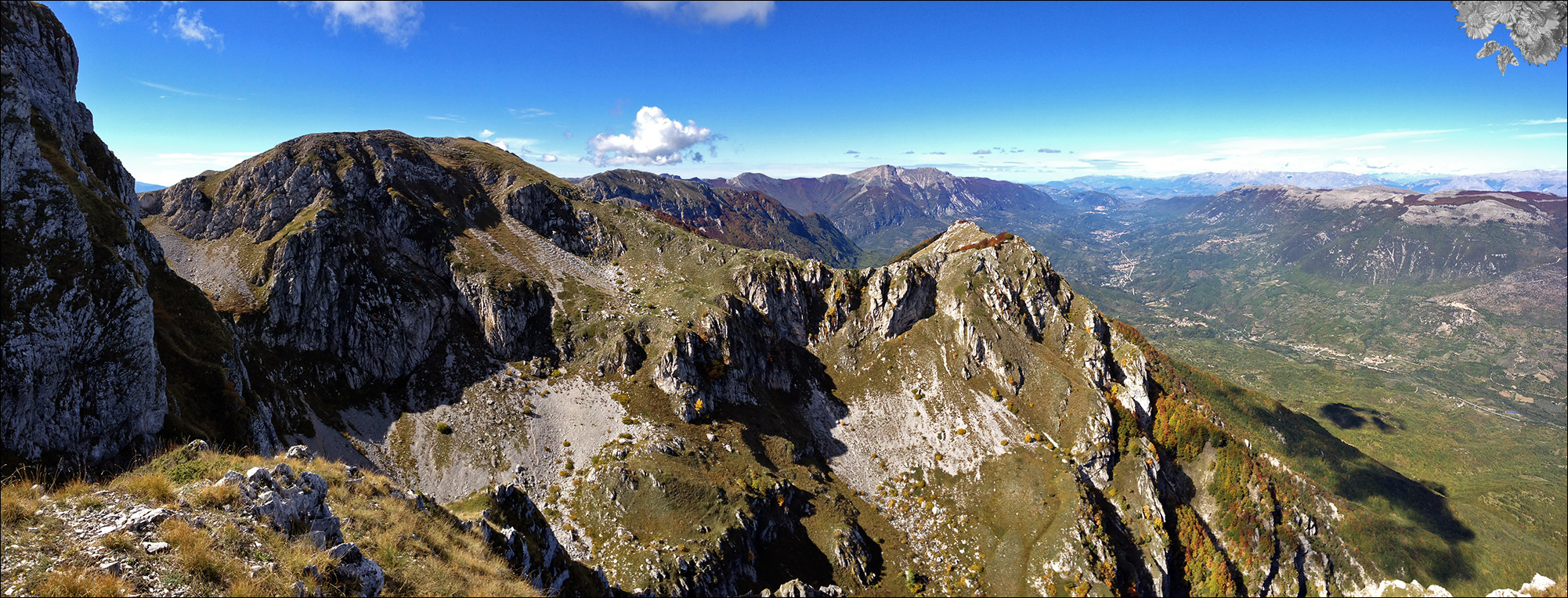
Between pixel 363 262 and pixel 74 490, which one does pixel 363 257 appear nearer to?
pixel 363 262

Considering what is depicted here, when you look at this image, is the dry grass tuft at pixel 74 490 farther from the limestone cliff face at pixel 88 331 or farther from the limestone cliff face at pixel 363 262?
the limestone cliff face at pixel 363 262

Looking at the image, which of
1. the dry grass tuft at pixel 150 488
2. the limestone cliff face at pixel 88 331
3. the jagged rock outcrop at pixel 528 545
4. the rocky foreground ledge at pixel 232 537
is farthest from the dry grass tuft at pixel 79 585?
the limestone cliff face at pixel 88 331

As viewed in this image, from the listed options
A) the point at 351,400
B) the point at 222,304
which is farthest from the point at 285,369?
the point at 222,304

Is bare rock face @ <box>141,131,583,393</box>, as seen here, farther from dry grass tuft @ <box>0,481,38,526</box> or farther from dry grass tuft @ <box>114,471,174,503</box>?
dry grass tuft @ <box>0,481,38,526</box>

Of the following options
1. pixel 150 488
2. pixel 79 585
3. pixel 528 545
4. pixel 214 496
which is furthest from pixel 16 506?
pixel 528 545

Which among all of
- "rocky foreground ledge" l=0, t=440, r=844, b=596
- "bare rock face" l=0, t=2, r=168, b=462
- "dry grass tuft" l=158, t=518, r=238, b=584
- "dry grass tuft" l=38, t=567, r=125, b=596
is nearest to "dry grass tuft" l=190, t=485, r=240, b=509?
"rocky foreground ledge" l=0, t=440, r=844, b=596
